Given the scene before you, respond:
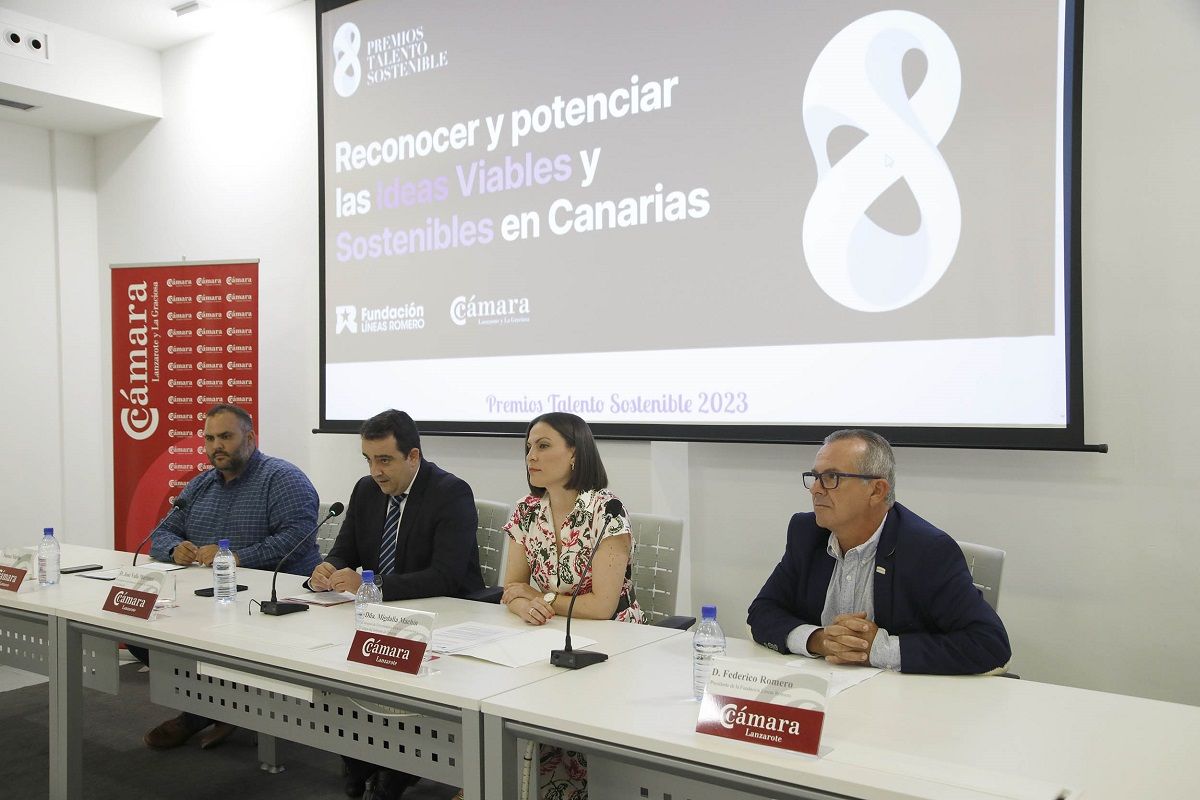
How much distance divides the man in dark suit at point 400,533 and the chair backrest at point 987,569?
1427 mm

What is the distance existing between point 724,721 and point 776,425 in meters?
1.94

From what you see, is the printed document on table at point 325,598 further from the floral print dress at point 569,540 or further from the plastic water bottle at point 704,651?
the plastic water bottle at point 704,651

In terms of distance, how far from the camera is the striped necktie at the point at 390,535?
3.02 m

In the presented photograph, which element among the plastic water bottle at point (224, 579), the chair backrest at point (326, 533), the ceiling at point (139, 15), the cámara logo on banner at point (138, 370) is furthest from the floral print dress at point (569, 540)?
the ceiling at point (139, 15)

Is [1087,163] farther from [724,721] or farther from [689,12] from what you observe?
[724,721]

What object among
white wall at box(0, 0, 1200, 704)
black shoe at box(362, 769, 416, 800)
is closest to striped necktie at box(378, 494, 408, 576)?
black shoe at box(362, 769, 416, 800)

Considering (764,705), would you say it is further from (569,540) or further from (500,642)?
(569,540)

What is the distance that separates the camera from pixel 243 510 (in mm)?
3553

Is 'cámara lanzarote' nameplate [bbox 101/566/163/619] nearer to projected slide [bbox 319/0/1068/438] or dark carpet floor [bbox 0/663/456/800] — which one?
dark carpet floor [bbox 0/663/456/800]

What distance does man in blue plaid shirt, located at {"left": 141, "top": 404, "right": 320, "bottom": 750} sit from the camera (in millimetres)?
3475

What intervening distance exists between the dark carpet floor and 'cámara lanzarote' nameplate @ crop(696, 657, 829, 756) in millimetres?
1667

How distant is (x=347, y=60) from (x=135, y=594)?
3.13 m

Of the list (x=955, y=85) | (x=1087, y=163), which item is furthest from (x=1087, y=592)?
(x=955, y=85)

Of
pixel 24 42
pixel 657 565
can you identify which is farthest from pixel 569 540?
pixel 24 42
